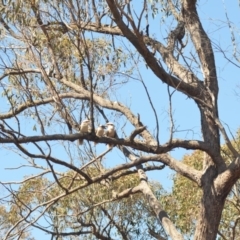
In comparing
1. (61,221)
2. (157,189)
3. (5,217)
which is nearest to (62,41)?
(61,221)

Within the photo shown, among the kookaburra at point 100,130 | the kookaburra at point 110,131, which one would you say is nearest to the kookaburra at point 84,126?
the kookaburra at point 100,130

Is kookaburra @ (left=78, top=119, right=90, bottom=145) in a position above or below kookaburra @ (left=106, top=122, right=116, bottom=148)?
below

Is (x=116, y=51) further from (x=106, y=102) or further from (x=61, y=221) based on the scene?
(x=61, y=221)

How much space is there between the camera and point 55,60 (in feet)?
26.6

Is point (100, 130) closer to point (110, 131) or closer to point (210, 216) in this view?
point (110, 131)

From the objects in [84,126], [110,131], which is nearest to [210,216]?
[110,131]

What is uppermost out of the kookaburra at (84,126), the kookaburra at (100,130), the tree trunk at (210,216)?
the kookaburra at (100,130)

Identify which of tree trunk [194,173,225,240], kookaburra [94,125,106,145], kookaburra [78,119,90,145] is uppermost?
kookaburra [94,125,106,145]

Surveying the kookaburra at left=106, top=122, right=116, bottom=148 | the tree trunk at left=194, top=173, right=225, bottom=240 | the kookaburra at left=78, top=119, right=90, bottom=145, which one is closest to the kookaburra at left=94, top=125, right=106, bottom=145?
the kookaburra at left=106, top=122, right=116, bottom=148

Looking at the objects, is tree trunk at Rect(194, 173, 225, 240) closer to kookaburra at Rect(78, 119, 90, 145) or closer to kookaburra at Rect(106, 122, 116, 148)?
kookaburra at Rect(106, 122, 116, 148)

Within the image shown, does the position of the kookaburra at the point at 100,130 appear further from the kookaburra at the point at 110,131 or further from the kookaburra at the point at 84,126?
the kookaburra at the point at 84,126

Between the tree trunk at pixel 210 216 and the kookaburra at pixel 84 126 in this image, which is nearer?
the kookaburra at pixel 84 126

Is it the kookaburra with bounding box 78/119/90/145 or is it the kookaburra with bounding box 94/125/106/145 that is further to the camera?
the kookaburra with bounding box 94/125/106/145

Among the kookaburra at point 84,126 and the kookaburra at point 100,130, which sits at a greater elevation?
the kookaburra at point 100,130
